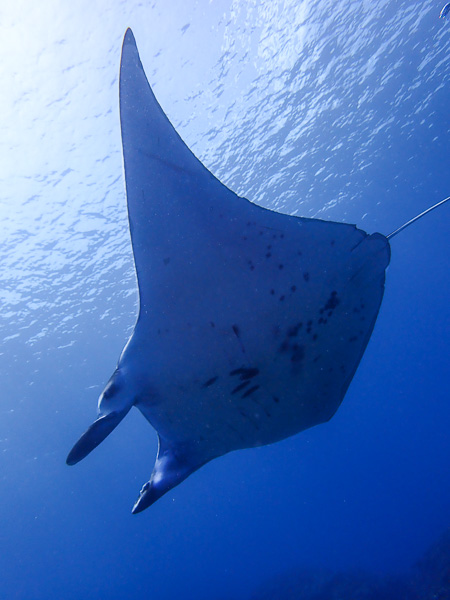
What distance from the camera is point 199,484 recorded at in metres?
69.2

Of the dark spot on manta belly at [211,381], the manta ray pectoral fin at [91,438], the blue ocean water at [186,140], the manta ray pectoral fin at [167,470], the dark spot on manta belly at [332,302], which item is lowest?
the manta ray pectoral fin at [167,470]

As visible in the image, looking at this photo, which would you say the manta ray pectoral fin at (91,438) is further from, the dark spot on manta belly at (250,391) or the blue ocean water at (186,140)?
the blue ocean water at (186,140)

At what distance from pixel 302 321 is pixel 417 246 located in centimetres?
3621

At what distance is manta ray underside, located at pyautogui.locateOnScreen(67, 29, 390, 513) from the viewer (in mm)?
2279

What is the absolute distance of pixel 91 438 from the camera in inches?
80.1

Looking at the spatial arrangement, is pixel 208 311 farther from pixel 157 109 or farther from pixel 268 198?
pixel 268 198

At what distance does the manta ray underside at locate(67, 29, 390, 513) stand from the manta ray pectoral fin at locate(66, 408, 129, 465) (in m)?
0.01

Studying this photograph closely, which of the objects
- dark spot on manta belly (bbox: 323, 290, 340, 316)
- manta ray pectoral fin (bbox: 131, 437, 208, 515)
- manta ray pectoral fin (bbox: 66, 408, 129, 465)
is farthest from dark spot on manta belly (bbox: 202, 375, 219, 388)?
dark spot on manta belly (bbox: 323, 290, 340, 316)

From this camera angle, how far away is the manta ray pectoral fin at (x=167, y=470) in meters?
2.38

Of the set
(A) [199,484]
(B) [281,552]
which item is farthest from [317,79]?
(A) [199,484]

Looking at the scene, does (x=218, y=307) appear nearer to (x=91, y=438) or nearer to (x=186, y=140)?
(x=91, y=438)

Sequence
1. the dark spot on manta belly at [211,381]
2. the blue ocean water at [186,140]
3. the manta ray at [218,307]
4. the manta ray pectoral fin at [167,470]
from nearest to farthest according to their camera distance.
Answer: the manta ray at [218,307] → the manta ray pectoral fin at [167,470] → the dark spot on manta belly at [211,381] → the blue ocean water at [186,140]

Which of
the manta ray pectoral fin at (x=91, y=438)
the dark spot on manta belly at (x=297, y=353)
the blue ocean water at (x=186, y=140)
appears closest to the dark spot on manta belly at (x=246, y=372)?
the dark spot on manta belly at (x=297, y=353)

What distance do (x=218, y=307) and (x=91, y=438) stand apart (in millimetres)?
Result: 1052
